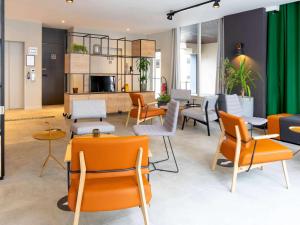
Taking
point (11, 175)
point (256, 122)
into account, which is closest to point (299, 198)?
point (256, 122)

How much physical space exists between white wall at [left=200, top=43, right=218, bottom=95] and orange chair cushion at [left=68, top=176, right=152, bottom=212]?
723cm

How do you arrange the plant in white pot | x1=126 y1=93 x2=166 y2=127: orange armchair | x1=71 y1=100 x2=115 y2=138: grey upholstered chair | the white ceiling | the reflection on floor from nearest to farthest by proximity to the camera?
the reflection on floor → x1=71 y1=100 x2=115 y2=138: grey upholstered chair → x1=126 y1=93 x2=166 y2=127: orange armchair → the white ceiling → the plant in white pot

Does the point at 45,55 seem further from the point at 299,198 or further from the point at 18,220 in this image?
the point at 299,198

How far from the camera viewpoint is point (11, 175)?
12.2ft

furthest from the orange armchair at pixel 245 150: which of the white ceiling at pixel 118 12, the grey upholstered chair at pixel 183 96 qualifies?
the grey upholstered chair at pixel 183 96

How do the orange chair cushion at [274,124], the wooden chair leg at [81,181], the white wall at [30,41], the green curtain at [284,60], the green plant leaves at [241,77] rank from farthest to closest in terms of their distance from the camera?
the white wall at [30,41], the green plant leaves at [241,77], the green curtain at [284,60], the orange chair cushion at [274,124], the wooden chair leg at [81,181]

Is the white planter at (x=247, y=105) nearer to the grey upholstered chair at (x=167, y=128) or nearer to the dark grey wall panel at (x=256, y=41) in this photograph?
the dark grey wall panel at (x=256, y=41)

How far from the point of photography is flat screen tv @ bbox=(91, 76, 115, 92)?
9.12m

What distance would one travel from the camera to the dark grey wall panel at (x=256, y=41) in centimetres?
708

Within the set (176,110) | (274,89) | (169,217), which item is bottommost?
(169,217)

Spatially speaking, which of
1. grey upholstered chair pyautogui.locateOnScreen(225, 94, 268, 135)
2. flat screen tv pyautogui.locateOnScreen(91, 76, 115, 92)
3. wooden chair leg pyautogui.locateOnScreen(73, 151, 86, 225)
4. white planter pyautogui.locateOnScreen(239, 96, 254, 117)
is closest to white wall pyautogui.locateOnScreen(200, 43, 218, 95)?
white planter pyautogui.locateOnScreen(239, 96, 254, 117)

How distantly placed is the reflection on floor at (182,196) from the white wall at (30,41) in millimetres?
5334

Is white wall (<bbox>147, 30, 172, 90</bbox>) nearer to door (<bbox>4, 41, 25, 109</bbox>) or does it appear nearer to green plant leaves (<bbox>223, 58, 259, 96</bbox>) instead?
green plant leaves (<bbox>223, 58, 259, 96</bbox>)

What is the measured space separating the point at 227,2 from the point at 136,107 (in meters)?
3.22
